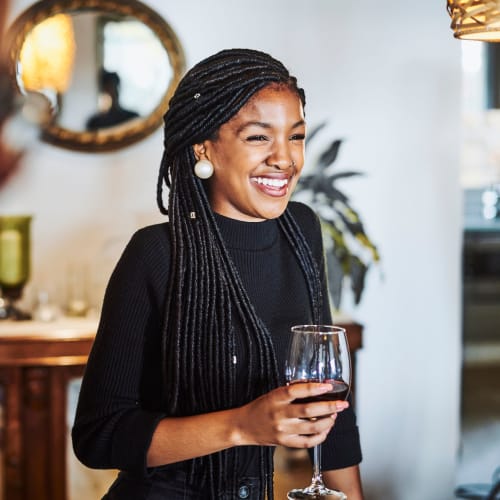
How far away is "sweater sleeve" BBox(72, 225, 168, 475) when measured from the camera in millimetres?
1501

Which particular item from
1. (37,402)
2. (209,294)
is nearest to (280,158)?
(209,294)

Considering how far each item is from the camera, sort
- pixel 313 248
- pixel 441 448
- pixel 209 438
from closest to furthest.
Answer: pixel 209 438 < pixel 313 248 < pixel 441 448

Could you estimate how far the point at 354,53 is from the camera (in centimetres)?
367

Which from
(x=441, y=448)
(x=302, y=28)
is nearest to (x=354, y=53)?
(x=302, y=28)

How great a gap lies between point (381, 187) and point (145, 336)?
90.4 inches

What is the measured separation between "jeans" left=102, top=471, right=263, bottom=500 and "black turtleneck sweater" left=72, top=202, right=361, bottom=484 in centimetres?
3

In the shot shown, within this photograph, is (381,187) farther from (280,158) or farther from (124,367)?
(124,367)

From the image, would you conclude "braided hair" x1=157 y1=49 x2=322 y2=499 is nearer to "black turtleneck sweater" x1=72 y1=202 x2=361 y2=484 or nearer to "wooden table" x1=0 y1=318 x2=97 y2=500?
"black turtleneck sweater" x1=72 y1=202 x2=361 y2=484

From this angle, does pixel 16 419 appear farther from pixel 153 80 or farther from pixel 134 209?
pixel 153 80

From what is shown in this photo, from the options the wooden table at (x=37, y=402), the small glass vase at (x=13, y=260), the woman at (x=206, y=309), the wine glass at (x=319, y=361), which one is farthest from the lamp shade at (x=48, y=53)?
the wine glass at (x=319, y=361)

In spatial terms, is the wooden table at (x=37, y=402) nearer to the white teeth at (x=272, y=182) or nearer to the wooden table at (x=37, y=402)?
the wooden table at (x=37, y=402)

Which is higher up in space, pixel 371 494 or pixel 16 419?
pixel 16 419

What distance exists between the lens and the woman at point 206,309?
1540 millimetres

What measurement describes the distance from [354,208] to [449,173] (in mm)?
427
